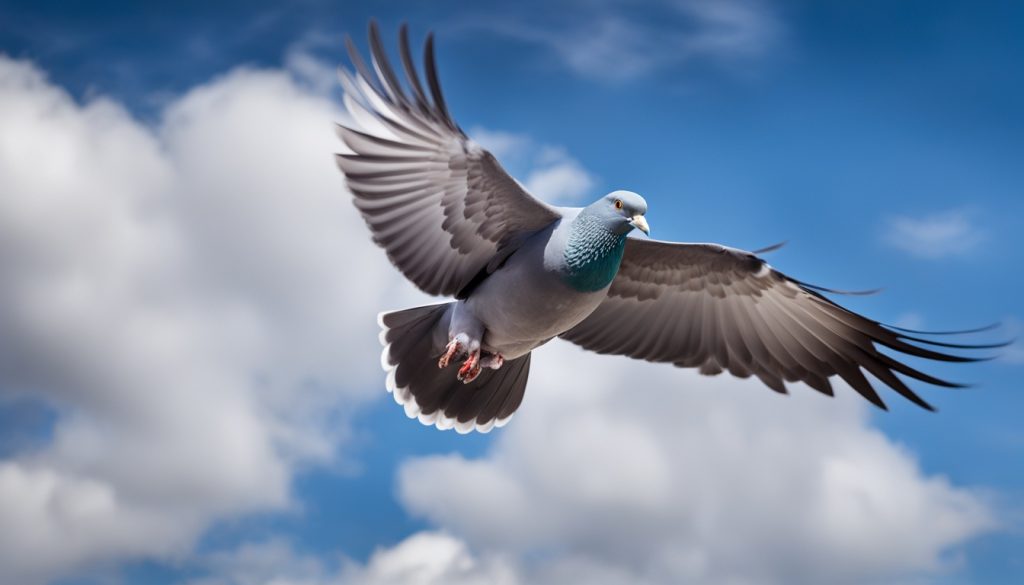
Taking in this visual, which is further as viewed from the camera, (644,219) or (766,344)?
(766,344)

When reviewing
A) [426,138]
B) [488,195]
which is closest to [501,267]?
[488,195]

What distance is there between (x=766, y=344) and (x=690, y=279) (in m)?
0.95

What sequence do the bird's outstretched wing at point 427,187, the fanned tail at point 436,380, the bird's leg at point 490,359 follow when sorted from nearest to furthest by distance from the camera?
the bird's outstretched wing at point 427,187 < the bird's leg at point 490,359 < the fanned tail at point 436,380

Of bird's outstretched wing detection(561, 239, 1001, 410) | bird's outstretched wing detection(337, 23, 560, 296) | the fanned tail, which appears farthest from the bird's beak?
the fanned tail

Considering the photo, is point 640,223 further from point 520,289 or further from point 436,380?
point 436,380

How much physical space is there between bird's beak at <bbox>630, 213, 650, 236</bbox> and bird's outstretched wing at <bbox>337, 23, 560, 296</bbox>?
69 cm

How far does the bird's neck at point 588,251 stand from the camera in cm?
714

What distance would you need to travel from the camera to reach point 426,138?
705cm

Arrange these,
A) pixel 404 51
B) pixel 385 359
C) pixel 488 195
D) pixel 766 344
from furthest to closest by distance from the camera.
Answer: pixel 766 344, pixel 385 359, pixel 488 195, pixel 404 51

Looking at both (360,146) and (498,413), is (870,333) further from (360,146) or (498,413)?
(360,146)

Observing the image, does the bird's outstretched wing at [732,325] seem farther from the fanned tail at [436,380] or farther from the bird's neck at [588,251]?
the bird's neck at [588,251]

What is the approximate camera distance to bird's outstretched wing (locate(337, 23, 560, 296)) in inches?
271

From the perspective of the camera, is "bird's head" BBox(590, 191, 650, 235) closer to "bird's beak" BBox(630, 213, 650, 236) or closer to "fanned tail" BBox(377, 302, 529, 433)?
"bird's beak" BBox(630, 213, 650, 236)

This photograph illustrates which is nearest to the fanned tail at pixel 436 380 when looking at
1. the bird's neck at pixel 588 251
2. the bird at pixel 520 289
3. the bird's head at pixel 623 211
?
the bird at pixel 520 289
